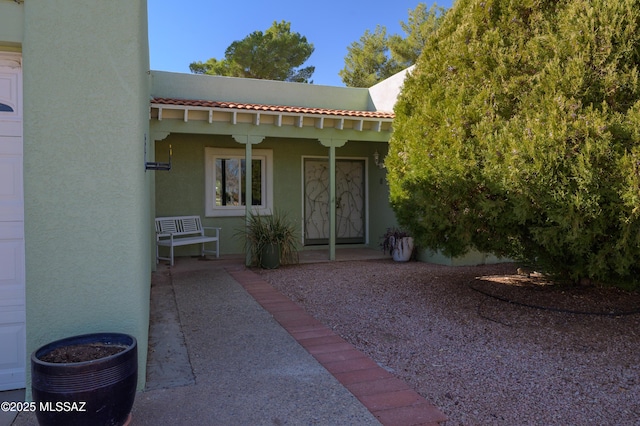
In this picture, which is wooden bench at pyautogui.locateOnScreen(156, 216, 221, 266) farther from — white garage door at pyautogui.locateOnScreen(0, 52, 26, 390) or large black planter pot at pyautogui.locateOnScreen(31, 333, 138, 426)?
large black planter pot at pyautogui.locateOnScreen(31, 333, 138, 426)

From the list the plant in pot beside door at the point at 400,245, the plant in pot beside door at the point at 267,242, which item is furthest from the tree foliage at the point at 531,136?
the plant in pot beside door at the point at 400,245

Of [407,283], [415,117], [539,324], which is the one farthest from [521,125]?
[407,283]

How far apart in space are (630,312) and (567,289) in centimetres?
92

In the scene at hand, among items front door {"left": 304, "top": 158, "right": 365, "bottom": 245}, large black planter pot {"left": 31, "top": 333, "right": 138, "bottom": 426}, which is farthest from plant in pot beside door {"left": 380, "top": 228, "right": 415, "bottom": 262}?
large black planter pot {"left": 31, "top": 333, "right": 138, "bottom": 426}

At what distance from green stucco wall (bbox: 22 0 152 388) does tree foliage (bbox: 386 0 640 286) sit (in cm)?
341

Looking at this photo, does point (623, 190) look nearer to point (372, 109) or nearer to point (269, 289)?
point (269, 289)

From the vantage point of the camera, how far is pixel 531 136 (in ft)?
14.2

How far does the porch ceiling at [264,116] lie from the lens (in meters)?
8.12

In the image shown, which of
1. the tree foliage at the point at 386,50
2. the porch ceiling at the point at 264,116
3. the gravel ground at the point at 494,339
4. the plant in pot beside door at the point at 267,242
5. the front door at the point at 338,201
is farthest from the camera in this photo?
the tree foliage at the point at 386,50

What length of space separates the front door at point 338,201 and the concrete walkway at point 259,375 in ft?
17.9

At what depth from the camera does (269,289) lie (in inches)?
269

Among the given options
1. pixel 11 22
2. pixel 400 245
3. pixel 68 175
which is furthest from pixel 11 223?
pixel 400 245

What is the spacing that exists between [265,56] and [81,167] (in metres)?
18.8

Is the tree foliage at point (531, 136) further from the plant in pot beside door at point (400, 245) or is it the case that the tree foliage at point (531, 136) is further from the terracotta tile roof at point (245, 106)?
the plant in pot beside door at point (400, 245)
